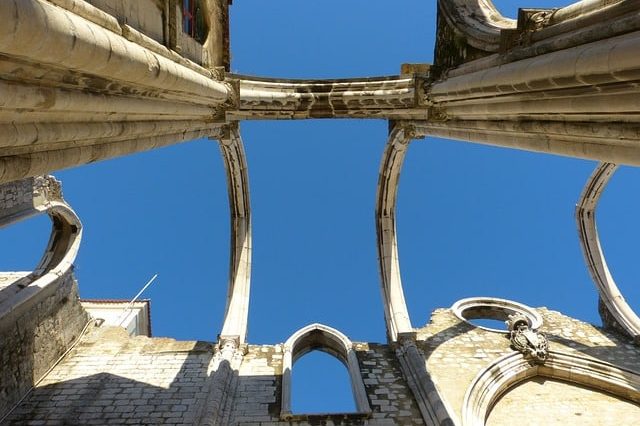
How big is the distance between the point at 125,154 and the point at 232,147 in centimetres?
539

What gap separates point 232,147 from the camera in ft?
33.7

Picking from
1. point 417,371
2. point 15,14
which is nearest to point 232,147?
point 417,371

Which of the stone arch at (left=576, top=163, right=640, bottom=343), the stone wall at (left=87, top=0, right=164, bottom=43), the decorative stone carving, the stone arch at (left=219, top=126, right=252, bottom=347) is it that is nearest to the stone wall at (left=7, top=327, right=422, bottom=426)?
the stone arch at (left=219, top=126, right=252, bottom=347)

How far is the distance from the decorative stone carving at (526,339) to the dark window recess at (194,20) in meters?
8.32

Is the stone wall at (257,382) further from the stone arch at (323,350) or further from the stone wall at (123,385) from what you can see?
the stone arch at (323,350)

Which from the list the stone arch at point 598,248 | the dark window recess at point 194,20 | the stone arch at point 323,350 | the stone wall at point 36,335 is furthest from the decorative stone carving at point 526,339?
the stone wall at point 36,335

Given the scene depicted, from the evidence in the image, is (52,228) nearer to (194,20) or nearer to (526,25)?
(194,20)

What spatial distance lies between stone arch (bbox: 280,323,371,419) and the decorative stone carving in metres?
3.27

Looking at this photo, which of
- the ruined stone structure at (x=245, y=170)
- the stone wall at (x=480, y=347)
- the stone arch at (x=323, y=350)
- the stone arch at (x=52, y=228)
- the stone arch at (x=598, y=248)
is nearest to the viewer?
the ruined stone structure at (x=245, y=170)

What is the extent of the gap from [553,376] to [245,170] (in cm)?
808

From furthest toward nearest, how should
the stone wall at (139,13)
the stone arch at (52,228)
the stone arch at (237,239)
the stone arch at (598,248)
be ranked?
the stone arch at (598,248) → the stone arch at (237,239) → the stone arch at (52,228) → the stone wall at (139,13)

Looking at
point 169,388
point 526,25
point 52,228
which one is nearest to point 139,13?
point 526,25

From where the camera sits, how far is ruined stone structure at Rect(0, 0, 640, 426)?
11.0ft

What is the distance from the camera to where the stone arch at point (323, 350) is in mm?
7066
